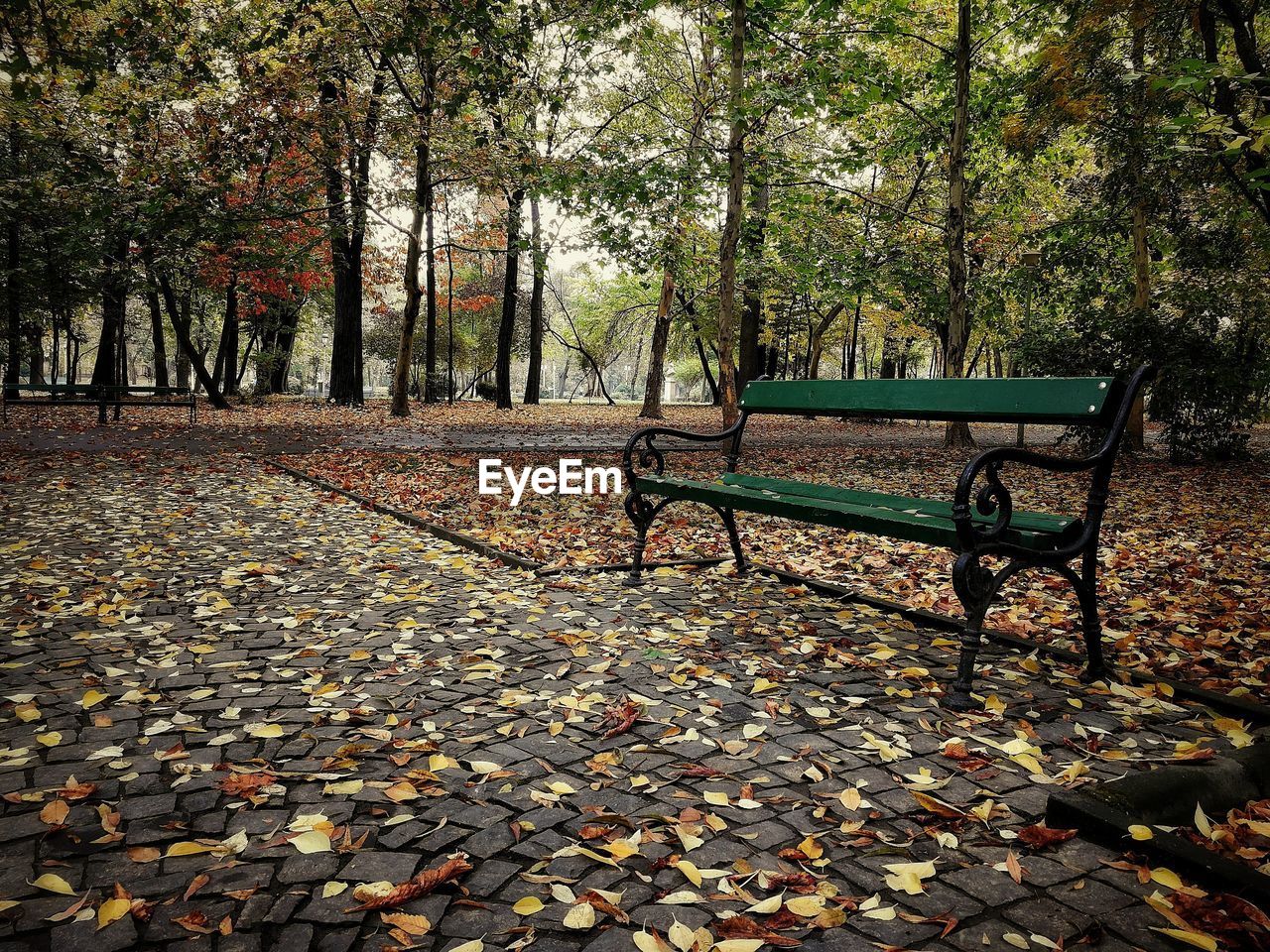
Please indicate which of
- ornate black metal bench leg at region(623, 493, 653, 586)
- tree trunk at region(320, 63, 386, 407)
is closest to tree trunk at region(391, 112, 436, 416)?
tree trunk at region(320, 63, 386, 407)

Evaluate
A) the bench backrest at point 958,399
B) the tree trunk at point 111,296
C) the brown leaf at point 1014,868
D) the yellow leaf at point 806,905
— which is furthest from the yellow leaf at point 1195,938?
the tree trunk at point 111,296

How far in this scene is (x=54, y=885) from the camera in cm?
179

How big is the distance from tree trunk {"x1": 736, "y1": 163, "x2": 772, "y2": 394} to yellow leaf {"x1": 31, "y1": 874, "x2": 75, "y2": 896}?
11378mm

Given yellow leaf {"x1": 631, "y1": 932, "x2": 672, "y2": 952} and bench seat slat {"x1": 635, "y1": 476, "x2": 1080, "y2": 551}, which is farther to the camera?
bench seat slat {"x1": 635, "y1": 476, "x2": 1080, "y2": 551}

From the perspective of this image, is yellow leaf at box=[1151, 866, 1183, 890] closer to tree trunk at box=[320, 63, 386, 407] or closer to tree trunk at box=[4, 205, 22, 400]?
tree trunk at box=[320, 63, 386, 407]

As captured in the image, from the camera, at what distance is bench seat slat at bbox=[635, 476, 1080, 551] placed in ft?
10.2

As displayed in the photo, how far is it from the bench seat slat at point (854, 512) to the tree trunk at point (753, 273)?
8.20 m

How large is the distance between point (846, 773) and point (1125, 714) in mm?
1310

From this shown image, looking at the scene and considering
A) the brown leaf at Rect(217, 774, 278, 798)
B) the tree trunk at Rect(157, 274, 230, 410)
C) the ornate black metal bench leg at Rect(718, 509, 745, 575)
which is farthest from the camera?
the tree trunk at Rect(157, 274, 230, 410)

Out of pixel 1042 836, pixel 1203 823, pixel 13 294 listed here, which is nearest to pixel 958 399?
pixel 1203 823

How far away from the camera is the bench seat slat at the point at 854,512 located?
3.12m

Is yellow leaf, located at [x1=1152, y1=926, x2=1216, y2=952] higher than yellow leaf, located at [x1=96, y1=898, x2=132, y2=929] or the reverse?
higher

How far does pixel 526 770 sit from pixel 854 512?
1.94 metres

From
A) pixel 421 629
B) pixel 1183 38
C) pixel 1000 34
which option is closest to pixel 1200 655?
pixel 421 629
